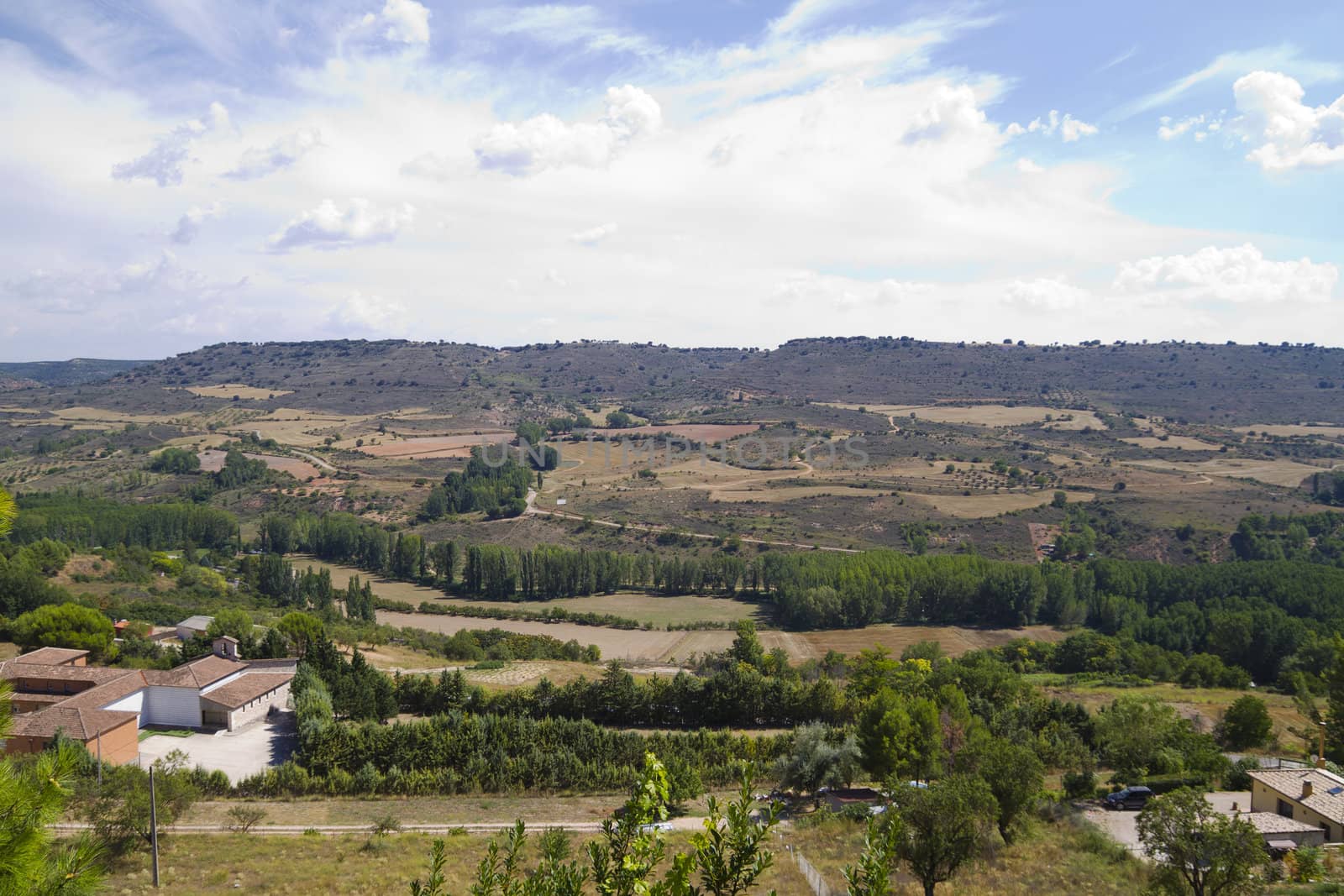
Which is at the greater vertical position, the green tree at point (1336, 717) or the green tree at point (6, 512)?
the green tree at point (6, 512)

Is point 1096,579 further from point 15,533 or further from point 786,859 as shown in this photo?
point 15,533

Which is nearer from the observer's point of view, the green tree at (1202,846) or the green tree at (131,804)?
the green tree at (1202,846)

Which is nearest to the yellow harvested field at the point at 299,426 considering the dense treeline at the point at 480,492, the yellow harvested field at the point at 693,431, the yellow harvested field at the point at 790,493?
the dense treeline at the point at 480,492

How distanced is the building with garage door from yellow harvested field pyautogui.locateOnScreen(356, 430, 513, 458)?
330ft

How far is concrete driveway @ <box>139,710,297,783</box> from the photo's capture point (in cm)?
3472

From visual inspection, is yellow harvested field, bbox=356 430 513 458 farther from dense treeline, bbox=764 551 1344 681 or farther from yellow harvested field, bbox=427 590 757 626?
dense treeline, bbox=764 551 1344 681

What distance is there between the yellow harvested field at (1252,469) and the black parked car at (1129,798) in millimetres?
104830

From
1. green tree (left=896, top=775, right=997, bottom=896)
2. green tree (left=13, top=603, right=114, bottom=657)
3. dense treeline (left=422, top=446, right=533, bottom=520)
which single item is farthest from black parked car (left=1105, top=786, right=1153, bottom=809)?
Answer: dense treeline (left=422, top=446, right=533, bottom=520)

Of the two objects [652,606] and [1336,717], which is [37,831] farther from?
[652,606]

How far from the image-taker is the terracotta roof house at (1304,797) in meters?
25.2

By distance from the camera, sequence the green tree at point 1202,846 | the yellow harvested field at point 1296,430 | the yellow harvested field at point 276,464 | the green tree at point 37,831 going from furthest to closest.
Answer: the yellow harvested field at point 1296,430 → the yellow harvested field at point 276,464 → the green tree at point 1202,846 → the green tree at point 37,831

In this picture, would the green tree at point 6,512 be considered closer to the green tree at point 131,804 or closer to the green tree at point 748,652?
the green tree at point 131,804

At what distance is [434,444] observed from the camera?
15250 cm

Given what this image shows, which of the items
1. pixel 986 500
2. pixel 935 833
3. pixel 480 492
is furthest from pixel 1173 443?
pixel 935 833
